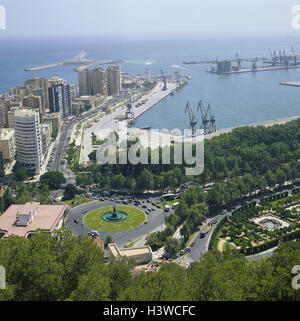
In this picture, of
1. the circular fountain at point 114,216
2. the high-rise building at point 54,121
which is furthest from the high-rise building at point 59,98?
the circular fountain at point 114,216

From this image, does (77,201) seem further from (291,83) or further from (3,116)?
(291,83)

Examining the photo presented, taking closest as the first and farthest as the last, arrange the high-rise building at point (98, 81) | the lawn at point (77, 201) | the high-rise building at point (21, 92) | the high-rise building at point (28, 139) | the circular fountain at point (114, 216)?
the circular fountain at point (114, 216)
the lawn at point (77, 201)
the high-rise building at point (28, 139)
the high-rise building at point (21, 92)
the high-rise building at point (98, 81)

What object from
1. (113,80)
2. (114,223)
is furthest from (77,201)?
(113,80)

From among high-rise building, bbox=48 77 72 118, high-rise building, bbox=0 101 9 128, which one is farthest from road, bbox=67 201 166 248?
high-rise building, bbox=48 77 72 118

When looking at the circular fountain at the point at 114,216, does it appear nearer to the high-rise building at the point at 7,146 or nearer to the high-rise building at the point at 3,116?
the high-rise building at the point at 7,146
